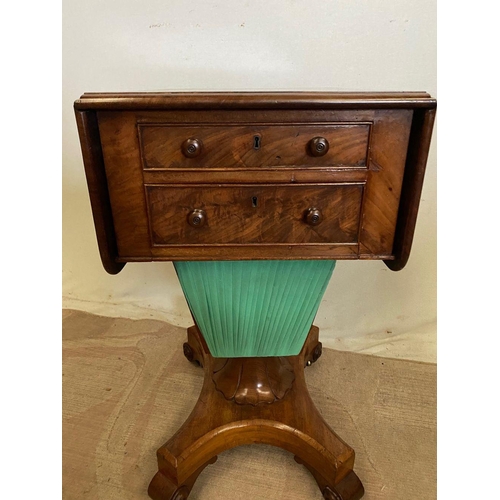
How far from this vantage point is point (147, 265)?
1877 mm

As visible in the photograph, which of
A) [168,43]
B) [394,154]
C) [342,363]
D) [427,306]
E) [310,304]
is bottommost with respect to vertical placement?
[342,363]

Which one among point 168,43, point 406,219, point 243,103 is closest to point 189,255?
point 243,103

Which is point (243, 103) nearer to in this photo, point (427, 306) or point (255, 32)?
point (255, 32)

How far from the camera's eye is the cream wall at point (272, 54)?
4.66ft

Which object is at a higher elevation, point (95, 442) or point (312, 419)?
point (312, 419)

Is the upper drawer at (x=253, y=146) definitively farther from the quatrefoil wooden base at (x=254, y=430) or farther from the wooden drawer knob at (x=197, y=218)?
the quatrefoil wooden base at (x=254, y=430)

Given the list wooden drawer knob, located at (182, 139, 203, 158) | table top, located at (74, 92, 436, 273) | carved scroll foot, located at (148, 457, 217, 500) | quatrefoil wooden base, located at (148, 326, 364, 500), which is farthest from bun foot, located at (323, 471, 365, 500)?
wooden drawer knob, located at (182, 139, 203, 158)

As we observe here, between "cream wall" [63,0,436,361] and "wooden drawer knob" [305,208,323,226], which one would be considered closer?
"wooden drawer knob" [305,208,323,226]

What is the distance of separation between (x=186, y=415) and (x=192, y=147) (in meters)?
0.95

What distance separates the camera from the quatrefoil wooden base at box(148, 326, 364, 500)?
4.00ft

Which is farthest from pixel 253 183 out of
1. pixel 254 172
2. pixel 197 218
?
pixel 197 218

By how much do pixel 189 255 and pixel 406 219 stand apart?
452mm

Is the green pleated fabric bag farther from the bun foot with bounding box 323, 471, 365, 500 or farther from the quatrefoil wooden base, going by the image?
the bun foot with bounding box 323, 471, 365, 500

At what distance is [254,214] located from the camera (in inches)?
37.0
